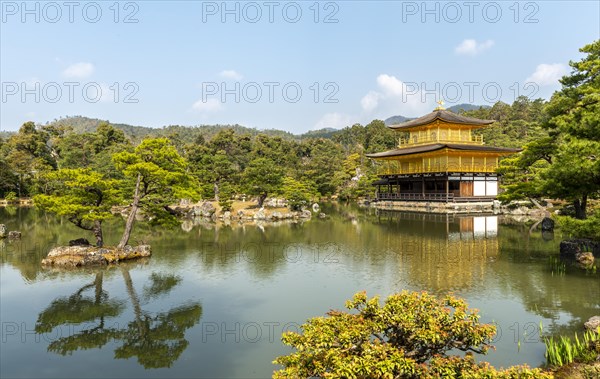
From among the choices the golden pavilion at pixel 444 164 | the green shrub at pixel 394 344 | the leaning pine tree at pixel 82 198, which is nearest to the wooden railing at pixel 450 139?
the golden pavilion at pixel 444 164

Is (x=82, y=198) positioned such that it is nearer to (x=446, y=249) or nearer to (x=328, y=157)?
(x=446, y=249)

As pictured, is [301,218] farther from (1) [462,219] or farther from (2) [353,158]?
(2) [353,158]

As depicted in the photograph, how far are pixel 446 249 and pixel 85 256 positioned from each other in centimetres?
1549

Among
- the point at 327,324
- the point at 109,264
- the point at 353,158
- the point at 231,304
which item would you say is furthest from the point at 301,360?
the point at 353,158

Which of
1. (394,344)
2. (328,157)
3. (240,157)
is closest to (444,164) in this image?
(328,157)

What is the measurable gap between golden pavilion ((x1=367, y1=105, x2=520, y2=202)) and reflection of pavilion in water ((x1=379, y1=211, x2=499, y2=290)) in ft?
30.1

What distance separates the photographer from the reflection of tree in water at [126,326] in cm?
833

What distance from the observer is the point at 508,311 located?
1003 centimetres

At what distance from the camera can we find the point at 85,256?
1594 cm

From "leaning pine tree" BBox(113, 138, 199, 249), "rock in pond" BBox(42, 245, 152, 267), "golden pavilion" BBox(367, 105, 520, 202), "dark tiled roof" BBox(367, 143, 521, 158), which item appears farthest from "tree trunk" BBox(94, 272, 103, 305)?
"dark tiled roof" BBox(367, 143, 521, 158)

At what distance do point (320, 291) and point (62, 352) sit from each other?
6863mm

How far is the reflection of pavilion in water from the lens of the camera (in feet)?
43.3

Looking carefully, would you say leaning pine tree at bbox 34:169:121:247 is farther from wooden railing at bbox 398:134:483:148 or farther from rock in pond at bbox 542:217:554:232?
wooden railing at bbox 398:134:483:148

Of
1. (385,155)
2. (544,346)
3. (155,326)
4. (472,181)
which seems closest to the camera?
(544,346)
